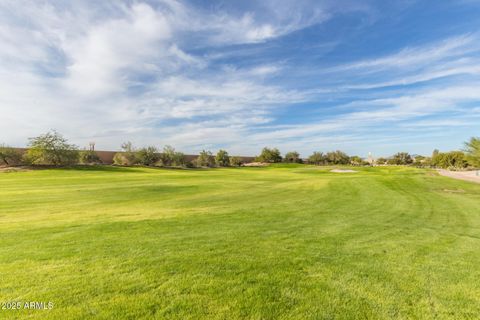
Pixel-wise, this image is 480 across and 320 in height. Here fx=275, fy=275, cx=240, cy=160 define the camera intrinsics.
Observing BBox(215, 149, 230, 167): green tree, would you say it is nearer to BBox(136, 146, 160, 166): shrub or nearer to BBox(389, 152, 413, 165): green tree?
BBox(136, 146, 160, 166): shrub

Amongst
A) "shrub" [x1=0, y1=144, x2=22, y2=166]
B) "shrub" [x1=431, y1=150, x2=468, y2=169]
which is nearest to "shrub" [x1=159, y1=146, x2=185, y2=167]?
"shrub" [x1=0, y1=144, x2=22, y2=166]

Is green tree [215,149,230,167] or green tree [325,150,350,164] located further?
green tree [325,150,350,164]

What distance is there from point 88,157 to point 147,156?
480 inches

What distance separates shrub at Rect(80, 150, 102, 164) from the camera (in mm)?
53713

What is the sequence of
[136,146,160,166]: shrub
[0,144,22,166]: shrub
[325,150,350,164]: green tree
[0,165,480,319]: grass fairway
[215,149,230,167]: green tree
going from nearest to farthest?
1. [0,165,480,319]: grass fairway
2. [0,144,22,166]: shrub
3. [136,146,160,166]: shrub
4. [215,149,230,167]: green tree
5. [325,150,350,164]: green tree

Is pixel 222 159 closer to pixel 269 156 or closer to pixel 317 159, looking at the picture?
pixel 269 156

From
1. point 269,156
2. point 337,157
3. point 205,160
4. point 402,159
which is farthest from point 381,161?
point 205,160

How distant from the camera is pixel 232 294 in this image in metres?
4.04

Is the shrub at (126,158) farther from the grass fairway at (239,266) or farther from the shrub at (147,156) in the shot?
the grass fairway at (239,266)

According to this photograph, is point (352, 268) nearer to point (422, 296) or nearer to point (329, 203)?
point (422, 296)

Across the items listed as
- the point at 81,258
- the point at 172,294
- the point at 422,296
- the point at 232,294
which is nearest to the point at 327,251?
the point at 422,296

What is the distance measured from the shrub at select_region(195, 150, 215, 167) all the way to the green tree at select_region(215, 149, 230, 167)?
169cm

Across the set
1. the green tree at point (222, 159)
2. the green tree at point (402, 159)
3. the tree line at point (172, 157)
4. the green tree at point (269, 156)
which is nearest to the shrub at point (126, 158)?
the tree line at point (172, 157)

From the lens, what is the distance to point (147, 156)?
63656 millimetres
